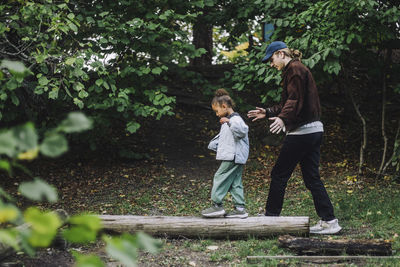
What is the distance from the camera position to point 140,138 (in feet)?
35.1

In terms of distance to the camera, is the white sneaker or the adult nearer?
the adult

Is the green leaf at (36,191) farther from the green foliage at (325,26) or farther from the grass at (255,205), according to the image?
the green foliage at (325,26)

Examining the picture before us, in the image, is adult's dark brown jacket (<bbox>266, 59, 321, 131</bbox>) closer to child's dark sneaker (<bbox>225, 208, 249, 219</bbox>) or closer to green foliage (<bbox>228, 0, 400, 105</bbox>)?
child's dark sneaker (<bbox>225, 208, 249, 219</bbox>)

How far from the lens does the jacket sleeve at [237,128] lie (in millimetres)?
4992

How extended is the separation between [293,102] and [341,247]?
160 centimetres

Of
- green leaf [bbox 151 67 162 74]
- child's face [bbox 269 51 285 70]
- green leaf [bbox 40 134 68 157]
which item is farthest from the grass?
green leaf [bbox 40 134 68 157]

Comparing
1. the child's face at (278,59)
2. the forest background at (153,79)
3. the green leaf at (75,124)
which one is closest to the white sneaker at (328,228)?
the forest background at (153,79)

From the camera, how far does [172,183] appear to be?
815 cm

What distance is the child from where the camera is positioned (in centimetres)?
509

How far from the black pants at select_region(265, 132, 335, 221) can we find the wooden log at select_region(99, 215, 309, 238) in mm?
339

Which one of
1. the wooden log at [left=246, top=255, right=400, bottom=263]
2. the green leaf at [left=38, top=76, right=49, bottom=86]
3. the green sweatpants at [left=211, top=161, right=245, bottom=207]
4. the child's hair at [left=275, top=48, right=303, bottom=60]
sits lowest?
the wooden log at [left=246, top=255, right=400, bottom=263]

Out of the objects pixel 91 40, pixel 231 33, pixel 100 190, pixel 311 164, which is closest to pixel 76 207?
pixel 100 190

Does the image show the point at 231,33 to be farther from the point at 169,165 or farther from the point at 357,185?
the point at 357,185

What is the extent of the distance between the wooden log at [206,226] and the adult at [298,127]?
33 centimetres
